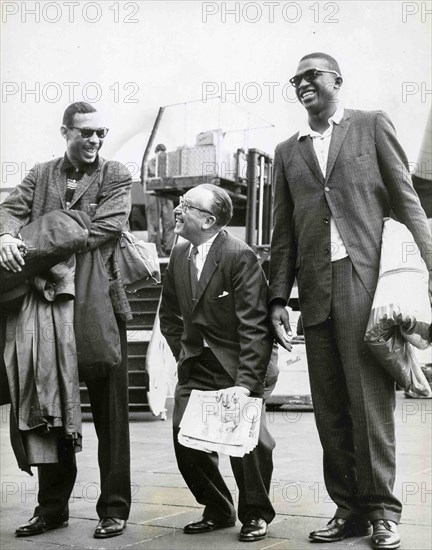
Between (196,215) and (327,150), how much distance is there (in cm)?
62

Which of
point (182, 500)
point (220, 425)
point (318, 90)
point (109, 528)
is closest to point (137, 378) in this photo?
point (182, 500)

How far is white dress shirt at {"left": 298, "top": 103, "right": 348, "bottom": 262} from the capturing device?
3.31m

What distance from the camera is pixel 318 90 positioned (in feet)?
10.9

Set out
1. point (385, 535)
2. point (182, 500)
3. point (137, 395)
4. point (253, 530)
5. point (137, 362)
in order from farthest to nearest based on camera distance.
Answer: point (137, 362) < point (137, 395) < point (182, 500) < point (253, 530) < point (385, 535)

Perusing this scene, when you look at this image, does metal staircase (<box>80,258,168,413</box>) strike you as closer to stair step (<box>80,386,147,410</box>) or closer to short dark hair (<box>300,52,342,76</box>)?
Answer: stair step (<box>80,386,147,410</box>)

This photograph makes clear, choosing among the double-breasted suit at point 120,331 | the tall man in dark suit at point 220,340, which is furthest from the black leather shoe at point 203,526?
the double-breasted suit at point 120,331

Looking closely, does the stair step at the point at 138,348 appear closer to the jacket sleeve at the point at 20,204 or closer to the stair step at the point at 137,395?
the stair step at the point at 137,395

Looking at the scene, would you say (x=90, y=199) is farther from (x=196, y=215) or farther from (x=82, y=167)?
(x=196, y=215)

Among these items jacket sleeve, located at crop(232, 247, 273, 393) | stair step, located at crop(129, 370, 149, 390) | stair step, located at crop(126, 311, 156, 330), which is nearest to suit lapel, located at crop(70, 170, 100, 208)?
jacket sleeve, located at crop(232, 247, 273, 393)

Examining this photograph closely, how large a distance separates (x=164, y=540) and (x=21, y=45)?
2342 mm

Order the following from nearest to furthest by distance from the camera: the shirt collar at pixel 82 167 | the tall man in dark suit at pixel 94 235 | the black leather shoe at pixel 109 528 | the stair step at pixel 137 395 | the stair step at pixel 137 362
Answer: the black leather shoe at pixel 109 528 → the tall man in dark suit at pixel 94 235 → the shirt collar at pixel 82 167 → the stair step at pixel 137 395 → the stair step at pixel 137 362

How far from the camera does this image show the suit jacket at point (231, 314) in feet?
10.9

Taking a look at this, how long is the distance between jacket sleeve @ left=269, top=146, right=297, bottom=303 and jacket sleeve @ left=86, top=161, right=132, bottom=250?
2.20 feet

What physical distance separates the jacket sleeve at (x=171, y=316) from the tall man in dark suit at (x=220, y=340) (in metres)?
0.08
